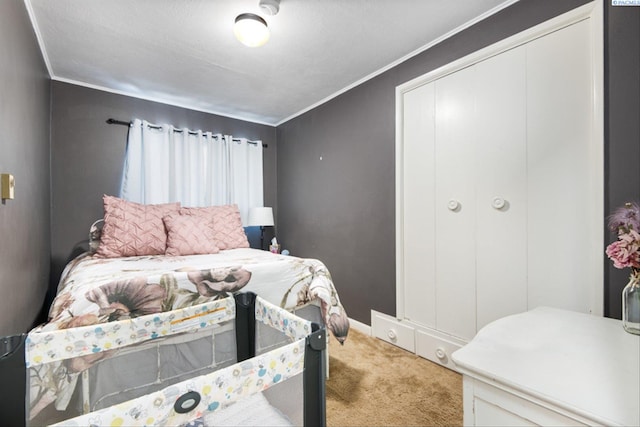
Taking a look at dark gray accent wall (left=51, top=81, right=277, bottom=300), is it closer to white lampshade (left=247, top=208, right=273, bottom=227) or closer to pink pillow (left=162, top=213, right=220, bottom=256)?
pink pillow (left=162, top=213, right=220, bottom=256)

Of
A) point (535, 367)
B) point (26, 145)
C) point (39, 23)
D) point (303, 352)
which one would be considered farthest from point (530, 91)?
point (39, 23)

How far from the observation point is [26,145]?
1.64m

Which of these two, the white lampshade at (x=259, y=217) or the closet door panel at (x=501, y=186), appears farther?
the white lampshade at (x=259, y=217)

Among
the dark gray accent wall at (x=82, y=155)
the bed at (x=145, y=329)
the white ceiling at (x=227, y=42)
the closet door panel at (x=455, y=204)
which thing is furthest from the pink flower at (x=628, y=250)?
the dark gray accent wall at (x=82, y=155)

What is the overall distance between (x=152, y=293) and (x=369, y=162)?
6.34 feet

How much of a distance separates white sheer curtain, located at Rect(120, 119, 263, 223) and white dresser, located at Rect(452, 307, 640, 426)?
120 inches

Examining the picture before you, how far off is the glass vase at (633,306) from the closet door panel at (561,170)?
0.47 m

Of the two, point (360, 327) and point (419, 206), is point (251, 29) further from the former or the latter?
point (360, 327)

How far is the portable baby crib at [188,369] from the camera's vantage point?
0.59 meters

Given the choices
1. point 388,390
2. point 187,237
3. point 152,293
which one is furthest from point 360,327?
point 152,293

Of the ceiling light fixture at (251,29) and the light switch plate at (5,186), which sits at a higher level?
the ceiling light fixture at (251,29)

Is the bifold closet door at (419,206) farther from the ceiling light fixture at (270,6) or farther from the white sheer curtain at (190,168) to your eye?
the white sheer curtain at (190,168)

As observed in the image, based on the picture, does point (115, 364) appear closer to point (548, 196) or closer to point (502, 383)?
point (502, 383)

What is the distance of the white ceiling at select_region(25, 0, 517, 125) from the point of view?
5.54 feet
